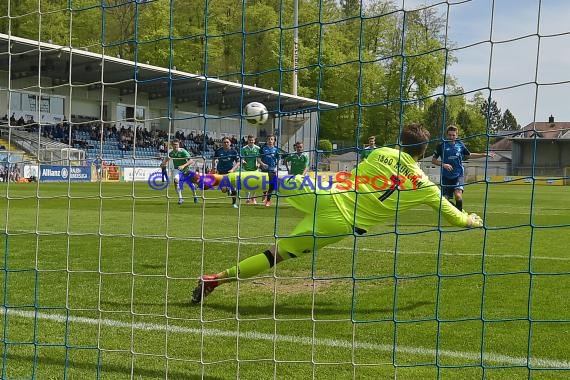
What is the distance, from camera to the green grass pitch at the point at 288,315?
3.56 meters

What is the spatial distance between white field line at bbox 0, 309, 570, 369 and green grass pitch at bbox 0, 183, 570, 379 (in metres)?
0.01

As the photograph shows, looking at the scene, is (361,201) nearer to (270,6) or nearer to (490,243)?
(490,243)

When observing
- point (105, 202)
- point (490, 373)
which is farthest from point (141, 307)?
point (105, 202)

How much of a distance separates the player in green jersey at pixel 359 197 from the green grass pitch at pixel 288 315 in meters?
0.35

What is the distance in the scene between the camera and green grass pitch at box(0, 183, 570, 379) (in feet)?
11.7

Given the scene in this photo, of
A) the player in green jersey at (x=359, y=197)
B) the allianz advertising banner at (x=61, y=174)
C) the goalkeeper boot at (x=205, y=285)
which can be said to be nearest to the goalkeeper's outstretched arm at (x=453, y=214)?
the player in green jersey at (x=359, y=197)

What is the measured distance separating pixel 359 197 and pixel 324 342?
1218 mm

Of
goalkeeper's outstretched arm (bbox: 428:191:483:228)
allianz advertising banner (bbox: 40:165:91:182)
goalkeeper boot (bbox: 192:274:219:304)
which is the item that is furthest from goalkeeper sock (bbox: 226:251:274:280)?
allianz advertising banner (bbox: 40:165:91:182)

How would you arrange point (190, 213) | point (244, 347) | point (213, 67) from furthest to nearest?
point (213, 67) → point (190, 213) → point (244, 347)

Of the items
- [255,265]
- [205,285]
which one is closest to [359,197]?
[255,265]

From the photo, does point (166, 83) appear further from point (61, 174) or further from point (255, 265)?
point (61, 174)

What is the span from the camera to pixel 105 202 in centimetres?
1599

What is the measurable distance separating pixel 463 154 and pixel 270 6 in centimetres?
1662

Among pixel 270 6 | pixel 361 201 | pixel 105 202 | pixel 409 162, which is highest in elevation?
pixel 270 6
